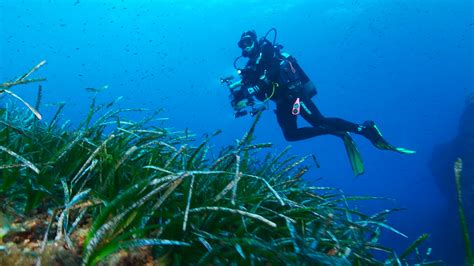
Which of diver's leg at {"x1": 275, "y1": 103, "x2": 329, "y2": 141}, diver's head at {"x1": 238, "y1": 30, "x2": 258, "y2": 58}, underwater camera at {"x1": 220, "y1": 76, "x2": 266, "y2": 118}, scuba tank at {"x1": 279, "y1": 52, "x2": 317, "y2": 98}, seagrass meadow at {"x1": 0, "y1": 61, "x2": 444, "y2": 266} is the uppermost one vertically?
diver's head at {"x1": 238, "y1": 30, "x2": 258, "y2": 58}

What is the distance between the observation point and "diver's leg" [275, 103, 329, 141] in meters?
9.55

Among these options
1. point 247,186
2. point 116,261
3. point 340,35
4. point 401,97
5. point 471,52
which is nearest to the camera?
point 116,261

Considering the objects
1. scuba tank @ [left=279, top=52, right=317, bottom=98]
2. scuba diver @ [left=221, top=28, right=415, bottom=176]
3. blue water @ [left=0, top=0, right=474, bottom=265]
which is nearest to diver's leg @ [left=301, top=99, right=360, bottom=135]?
scuba diver @ [left=221, top=28, right=415, bottom=176]

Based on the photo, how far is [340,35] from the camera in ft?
211

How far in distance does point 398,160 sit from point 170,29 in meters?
64.7

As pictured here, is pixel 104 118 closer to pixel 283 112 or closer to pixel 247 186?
pixel 247 186

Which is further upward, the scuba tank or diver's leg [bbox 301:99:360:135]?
the scuba tank

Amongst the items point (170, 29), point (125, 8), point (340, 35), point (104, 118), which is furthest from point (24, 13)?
point (104, 118)

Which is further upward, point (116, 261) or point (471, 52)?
point (471, 52)

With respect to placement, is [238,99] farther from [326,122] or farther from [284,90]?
[326,122]

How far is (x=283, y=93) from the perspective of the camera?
30.1 feet

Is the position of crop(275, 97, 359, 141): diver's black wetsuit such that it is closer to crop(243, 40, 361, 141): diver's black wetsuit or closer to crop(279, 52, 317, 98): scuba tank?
crop(243, 40, 361, 141): diver's black wetsuit

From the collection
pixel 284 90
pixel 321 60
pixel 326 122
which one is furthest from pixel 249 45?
pixel 321 60

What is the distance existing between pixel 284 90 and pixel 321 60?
72.5m
